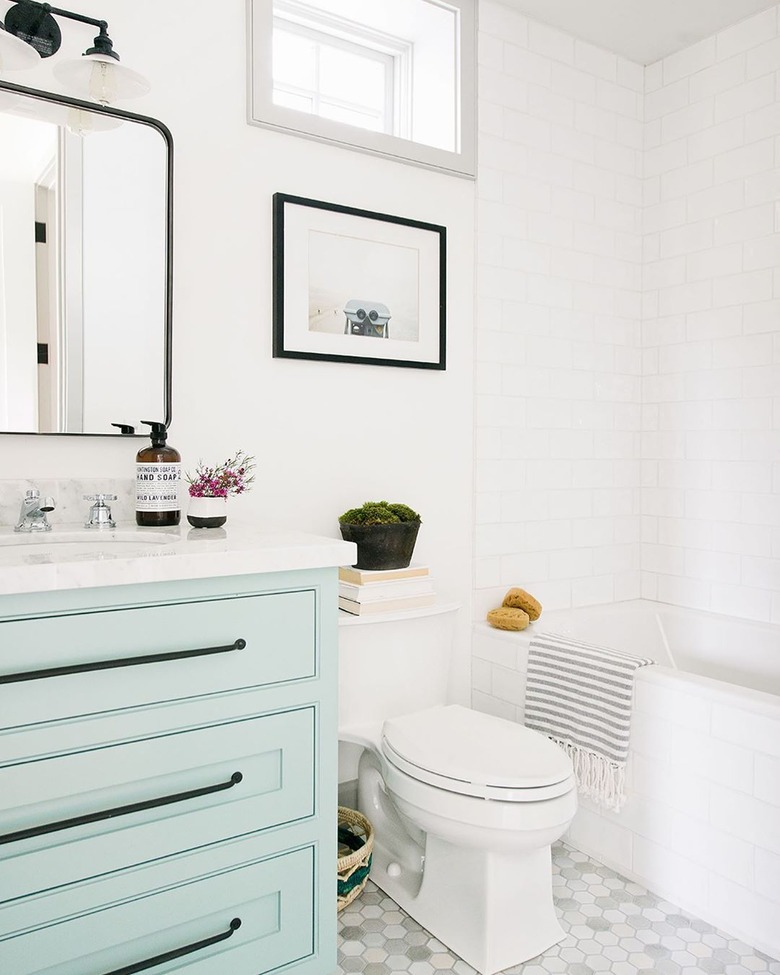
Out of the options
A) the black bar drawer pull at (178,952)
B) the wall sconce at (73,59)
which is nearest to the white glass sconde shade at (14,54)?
Result: the wall sconce at (73,59)

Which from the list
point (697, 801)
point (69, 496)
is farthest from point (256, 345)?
point (697, 801)

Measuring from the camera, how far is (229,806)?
1.49 meters

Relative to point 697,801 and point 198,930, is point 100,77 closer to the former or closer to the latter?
point 198,930

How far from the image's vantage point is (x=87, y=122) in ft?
6.15

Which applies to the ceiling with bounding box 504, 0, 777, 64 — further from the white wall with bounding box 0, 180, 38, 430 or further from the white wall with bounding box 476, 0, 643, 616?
the white wall with bounding box 0, 180, 38, 430

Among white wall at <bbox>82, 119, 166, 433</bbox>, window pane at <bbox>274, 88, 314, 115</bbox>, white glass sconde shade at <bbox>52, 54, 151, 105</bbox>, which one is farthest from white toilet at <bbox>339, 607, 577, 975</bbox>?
window pane at <bbox>274, 88, 314, 115</bbox>

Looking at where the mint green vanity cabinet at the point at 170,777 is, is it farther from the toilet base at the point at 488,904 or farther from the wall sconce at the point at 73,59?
the wall sconce at the point at 73,59

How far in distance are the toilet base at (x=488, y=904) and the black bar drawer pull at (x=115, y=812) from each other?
2.19 ft

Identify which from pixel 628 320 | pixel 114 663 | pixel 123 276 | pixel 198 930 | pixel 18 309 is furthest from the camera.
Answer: pixel 628 320

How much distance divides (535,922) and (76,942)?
3.41 feet

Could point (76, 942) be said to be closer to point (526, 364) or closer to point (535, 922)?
point (535, 922)

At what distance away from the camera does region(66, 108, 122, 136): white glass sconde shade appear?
6.08 feet

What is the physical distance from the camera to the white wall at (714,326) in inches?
105

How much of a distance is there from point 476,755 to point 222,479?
85cm
